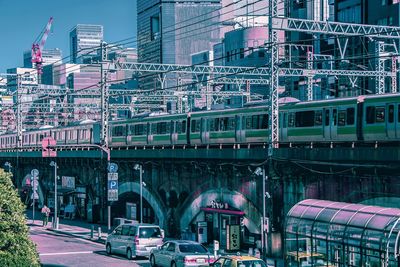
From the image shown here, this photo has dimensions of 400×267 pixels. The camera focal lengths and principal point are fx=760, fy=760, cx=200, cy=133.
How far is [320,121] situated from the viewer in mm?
A: 38938

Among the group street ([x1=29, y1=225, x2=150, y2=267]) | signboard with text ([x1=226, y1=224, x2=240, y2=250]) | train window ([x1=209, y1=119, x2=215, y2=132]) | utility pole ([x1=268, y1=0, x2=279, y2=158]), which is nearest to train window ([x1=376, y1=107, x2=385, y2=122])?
utility pole ([x1=268, y1=0, x2=279, y2=158])

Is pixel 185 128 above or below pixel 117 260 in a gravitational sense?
above

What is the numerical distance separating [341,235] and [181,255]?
28.4ft

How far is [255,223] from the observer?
3994cm

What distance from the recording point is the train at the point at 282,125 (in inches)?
1380

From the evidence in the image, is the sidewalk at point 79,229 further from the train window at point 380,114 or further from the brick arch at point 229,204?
the train window at point 380,114

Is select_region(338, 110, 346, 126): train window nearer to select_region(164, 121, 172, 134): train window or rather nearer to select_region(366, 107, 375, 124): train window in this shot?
select_region(366, 107, 375, 124): train window

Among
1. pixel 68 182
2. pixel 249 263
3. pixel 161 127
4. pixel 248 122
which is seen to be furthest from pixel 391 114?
pixel 68 182

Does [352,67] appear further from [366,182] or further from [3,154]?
[366,182]

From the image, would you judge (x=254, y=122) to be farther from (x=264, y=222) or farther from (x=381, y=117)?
(x=264, y=222)

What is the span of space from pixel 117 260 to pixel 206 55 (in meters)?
129

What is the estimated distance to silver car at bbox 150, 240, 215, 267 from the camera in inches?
1234

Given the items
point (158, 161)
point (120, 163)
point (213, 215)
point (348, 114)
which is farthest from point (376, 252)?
point (120, 163)

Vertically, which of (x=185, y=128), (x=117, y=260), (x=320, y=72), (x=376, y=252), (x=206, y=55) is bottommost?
(x=117, y=260)
